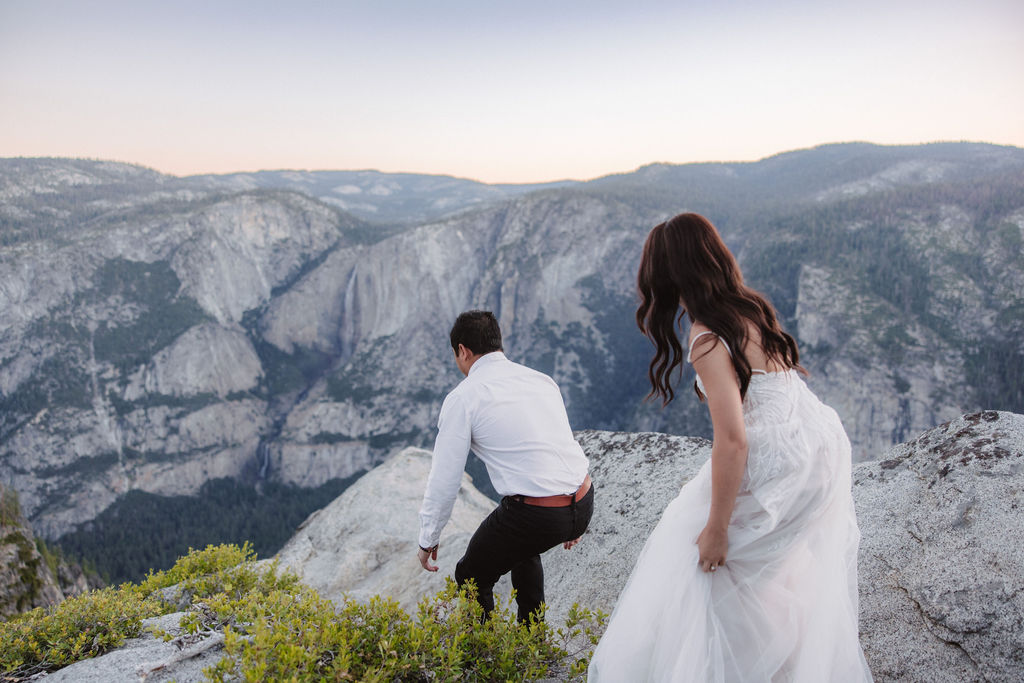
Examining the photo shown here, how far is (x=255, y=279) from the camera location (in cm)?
14162

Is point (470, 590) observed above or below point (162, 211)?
below

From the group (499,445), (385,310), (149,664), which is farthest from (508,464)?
(385,310)

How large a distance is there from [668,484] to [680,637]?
4.28 m

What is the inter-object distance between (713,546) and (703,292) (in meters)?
1.49

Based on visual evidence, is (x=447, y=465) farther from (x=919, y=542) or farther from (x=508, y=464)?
(x=919, y=542)

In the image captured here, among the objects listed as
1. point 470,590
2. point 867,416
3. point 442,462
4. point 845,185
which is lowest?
point 867,416

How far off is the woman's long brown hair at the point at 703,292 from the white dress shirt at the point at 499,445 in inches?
52.2

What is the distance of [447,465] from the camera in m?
4.10

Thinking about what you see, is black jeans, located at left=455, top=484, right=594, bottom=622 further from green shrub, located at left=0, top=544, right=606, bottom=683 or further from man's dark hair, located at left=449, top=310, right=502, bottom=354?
man's dark hair, located at left=449, top=310, right=502, bottom=354

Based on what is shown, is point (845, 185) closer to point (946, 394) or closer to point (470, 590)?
point (946, 394)

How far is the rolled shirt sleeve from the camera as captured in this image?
13.4 feet

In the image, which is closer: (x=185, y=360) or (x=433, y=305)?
(x=185, y=360)

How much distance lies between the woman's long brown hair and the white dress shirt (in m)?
1.33

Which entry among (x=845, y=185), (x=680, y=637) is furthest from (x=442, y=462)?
(x=845, y=185)
